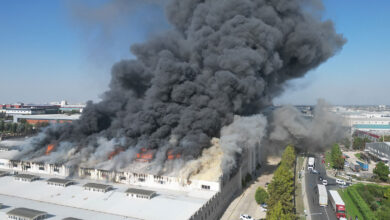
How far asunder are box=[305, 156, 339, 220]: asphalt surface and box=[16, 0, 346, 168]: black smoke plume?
944 centimetres

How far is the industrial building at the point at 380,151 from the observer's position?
37.6 m

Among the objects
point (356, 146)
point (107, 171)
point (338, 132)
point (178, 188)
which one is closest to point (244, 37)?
point (178, 188)

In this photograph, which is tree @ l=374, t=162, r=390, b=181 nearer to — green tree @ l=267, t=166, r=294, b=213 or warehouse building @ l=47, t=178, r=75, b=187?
green tree @ l=267, t=166, r=294, b=213

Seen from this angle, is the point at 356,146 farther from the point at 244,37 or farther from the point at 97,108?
the point at 97,108

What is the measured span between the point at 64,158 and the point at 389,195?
2872 centimetres

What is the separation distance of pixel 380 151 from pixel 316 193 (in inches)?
767

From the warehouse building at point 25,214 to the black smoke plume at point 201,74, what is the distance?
10.9 m

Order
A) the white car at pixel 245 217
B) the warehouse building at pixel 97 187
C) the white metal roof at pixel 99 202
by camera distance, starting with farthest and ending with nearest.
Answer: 1. the warehouse building at pixel 97 187
2. the white car at pixel 245 217
3. the white metal roof at pixel 99 202

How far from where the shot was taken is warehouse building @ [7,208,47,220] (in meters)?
15.4

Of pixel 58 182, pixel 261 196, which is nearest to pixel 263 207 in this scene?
pixel 261 196

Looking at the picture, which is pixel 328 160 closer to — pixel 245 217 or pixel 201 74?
pixel 201 74

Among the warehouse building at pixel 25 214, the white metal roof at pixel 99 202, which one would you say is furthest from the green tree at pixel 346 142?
the warehouse building at pixel 25 214

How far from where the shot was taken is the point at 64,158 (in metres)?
26.7

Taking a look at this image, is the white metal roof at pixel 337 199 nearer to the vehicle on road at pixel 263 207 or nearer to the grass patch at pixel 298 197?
the grass patch at pixel 298 197
